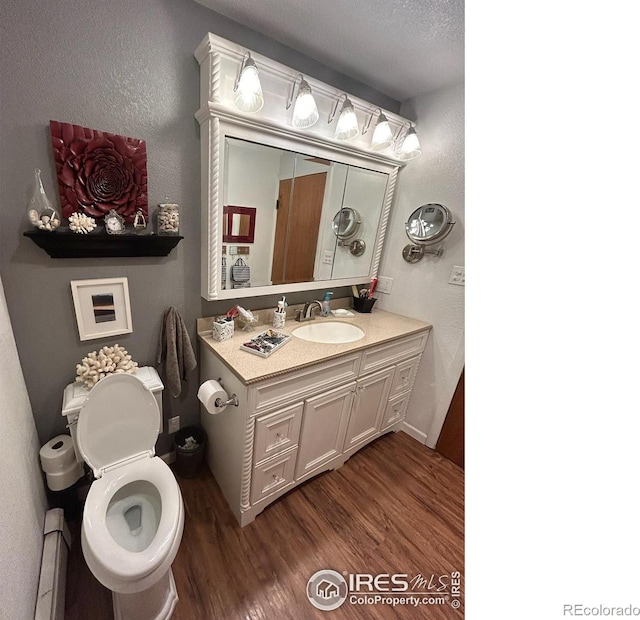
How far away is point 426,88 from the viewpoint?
1662 millimetres

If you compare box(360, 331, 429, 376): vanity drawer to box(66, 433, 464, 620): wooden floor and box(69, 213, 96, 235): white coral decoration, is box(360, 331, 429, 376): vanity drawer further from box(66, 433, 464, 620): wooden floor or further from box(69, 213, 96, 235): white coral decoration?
box(69, 213, 96, 235): white coral decoration

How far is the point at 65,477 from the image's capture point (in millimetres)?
1181

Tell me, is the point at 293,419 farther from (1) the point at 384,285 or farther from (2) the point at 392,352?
(1) the point at 384,285

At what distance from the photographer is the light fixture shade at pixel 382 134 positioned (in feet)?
5.24

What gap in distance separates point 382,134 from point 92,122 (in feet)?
4.54

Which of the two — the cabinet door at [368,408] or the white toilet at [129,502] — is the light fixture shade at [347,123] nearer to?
the cabinet door at [368,408]

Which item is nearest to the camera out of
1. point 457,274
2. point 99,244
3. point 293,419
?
point 99,244

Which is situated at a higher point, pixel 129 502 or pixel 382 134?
pixel 382 134

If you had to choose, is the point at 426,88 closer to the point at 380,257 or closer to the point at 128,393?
the point at 380,257

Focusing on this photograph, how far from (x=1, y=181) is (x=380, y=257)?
6.36 ft

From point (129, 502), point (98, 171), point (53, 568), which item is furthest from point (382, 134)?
point (53, 568)

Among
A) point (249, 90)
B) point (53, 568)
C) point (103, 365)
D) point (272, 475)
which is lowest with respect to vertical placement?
point (53, 568)

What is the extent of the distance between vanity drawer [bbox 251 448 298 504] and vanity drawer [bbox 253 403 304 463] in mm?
48
